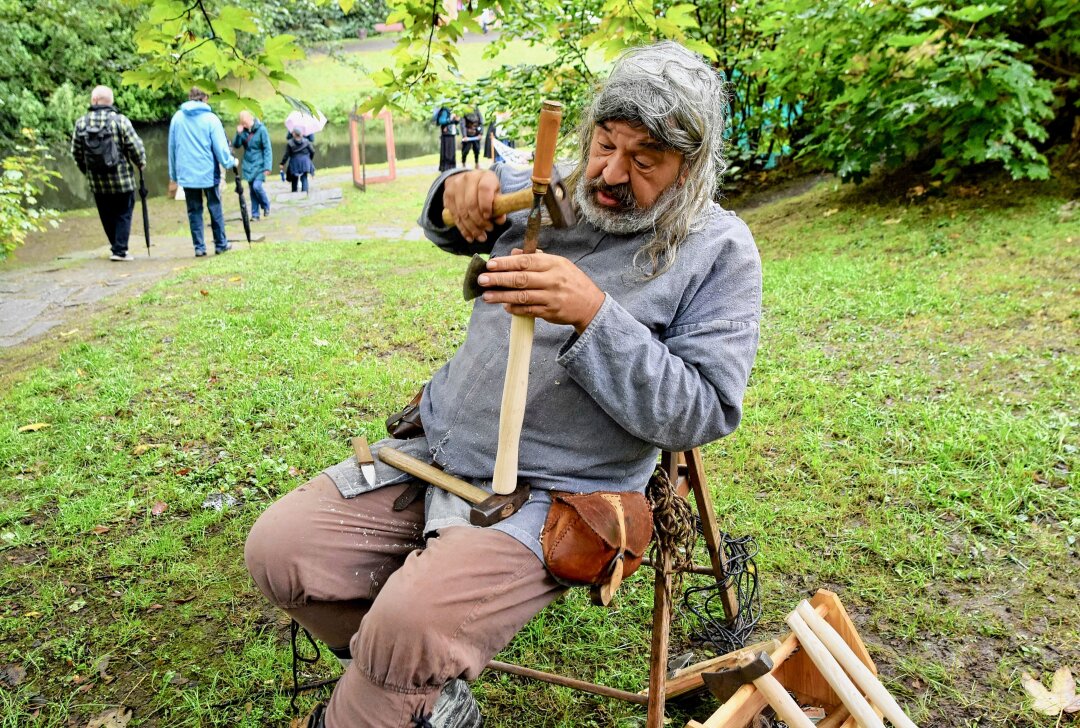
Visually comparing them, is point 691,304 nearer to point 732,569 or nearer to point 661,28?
point 732,569

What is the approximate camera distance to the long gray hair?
161 centimetres

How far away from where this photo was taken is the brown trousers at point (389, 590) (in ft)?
4.51

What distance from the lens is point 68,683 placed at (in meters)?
2.18

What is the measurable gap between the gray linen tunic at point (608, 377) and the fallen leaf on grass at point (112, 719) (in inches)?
39.7

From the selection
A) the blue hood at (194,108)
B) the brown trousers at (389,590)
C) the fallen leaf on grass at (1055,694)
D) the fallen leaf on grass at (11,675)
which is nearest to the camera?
the brown trousers at (389,590)

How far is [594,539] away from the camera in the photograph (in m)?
1.53

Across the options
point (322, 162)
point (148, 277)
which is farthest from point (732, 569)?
point (322, 162)

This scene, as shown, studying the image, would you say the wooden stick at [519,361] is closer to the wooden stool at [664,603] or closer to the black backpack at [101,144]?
the wooden stool at [664,603]

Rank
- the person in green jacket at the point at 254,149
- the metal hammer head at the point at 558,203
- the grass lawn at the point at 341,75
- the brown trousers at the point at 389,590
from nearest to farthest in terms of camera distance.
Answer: the brown trousers at the point at 389,590 < the metal hammer head at the point at 558,203 < the person in green jacket at the point at 254,149 < the grass lawn at the point at 341,75

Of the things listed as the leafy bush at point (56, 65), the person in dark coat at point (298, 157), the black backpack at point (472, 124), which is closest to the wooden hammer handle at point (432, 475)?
the person in dark coat at point (298, 157)

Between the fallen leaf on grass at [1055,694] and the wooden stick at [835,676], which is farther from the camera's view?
the fallen leaf on grass at [1055,694]

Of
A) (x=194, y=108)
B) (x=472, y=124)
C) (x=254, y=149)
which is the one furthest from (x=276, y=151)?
(x=194, y=108)

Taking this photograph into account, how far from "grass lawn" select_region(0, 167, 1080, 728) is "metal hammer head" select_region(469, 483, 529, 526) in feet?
2.67

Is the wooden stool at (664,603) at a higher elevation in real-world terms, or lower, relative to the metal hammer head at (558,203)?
lower
